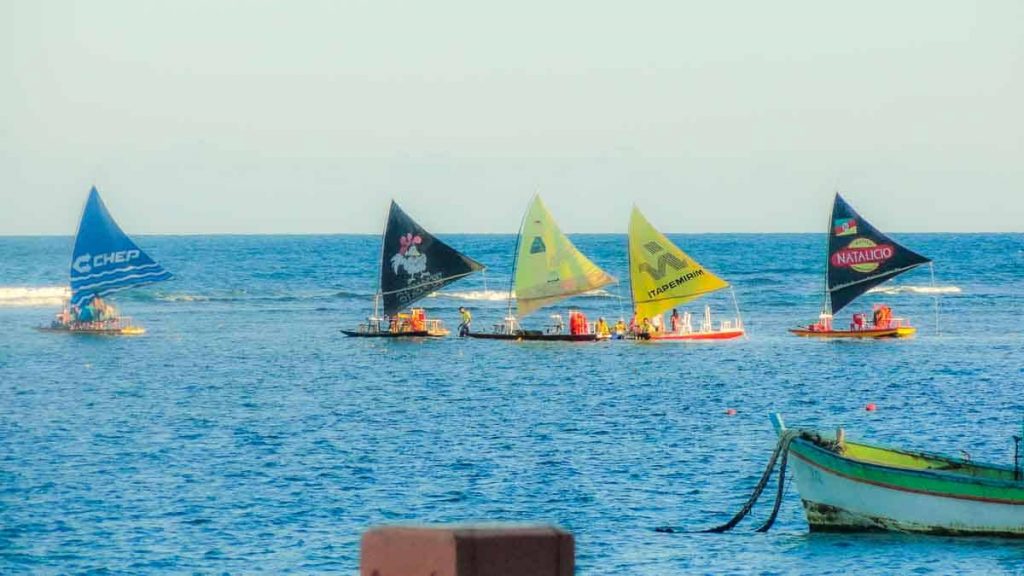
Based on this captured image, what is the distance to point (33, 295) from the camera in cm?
14938

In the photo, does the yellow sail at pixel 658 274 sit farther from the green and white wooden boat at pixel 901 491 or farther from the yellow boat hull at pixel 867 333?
the green and white wooden boat at pixel 901 491

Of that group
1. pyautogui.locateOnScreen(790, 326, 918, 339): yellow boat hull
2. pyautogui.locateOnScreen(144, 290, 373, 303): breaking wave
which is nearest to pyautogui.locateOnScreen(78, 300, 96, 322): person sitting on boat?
pyautogui.locateOnScreen(790, 326, 918, 339): yellow boat hull

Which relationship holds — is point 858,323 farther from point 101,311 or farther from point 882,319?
point 101,311

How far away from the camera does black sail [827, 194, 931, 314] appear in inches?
3275

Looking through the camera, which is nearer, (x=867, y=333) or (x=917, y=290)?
(x=867, y=333)

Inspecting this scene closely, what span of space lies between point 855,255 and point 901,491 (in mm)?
54354

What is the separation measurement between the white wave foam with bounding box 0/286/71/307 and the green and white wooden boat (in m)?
109

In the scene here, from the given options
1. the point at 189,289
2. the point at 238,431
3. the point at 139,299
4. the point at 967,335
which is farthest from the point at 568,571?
the point at 189,289

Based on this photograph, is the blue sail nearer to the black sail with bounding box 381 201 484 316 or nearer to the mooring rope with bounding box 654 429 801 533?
the black sail with bounding box 381 201 484 316

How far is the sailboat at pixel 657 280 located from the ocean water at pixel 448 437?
1945 mm

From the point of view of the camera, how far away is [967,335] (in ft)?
292

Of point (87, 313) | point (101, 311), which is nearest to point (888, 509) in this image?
point (101, 311)

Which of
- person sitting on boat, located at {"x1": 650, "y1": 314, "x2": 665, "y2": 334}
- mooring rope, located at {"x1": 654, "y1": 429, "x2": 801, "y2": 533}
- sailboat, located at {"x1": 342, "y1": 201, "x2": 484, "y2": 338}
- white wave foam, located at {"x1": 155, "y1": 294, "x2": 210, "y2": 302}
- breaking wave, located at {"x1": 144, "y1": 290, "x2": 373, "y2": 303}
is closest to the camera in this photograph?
mooring rope, located at {"x1": 654, "y1": 429, "x2": 801, "y2": 533}

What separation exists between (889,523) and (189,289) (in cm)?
13269
